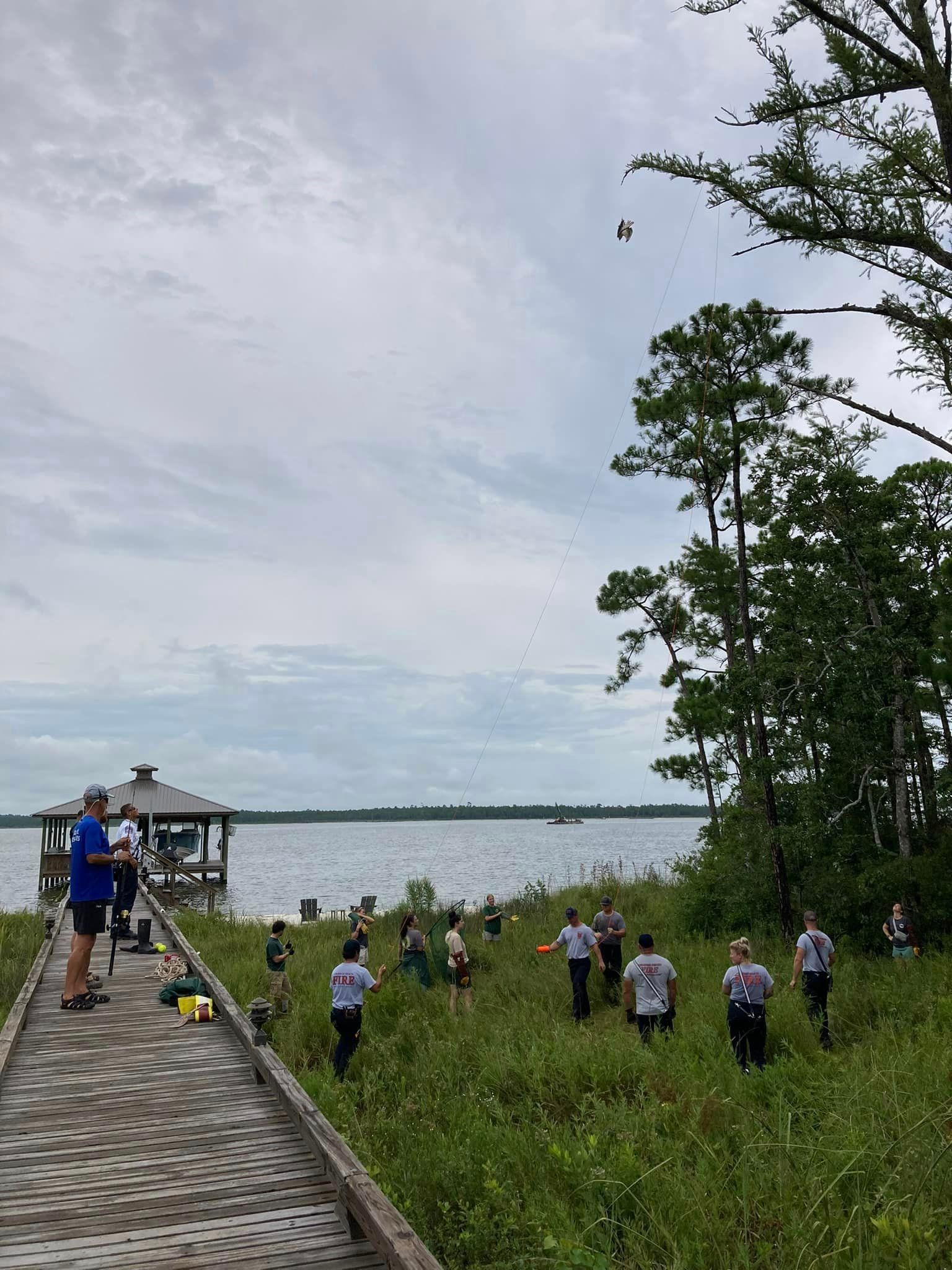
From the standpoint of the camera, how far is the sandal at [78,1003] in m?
10.1

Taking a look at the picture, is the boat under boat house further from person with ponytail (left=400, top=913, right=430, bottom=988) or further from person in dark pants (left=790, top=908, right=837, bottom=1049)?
person in dark pants (left=790, top=908, right=837, bottom=1049)

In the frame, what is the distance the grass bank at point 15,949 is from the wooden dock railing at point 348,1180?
557cm

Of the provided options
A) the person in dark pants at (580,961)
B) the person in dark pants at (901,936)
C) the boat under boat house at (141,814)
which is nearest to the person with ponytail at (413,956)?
the person in dark pants at (580,961)

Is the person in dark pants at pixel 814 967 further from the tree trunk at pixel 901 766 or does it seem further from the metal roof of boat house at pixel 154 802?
the metal roof of boat house at pixel 154 802

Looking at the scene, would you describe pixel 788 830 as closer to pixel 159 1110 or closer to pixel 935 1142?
pixel 935 1142

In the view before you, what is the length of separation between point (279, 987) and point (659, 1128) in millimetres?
7439

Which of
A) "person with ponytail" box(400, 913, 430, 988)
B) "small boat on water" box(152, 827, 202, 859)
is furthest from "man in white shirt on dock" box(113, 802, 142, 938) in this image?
"small boat on water" box(152, 827, 202, 859)

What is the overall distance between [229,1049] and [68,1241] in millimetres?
3986

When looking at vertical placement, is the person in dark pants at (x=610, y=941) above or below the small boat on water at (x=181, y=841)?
below

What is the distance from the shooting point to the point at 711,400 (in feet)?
57.7

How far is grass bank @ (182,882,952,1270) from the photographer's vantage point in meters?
5.45

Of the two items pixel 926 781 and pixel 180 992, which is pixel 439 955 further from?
pixel 926 781

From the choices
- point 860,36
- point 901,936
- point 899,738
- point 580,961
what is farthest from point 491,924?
point 860,36

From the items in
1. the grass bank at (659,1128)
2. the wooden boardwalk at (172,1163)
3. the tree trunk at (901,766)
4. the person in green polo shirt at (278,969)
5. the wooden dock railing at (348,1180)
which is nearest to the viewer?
the wooden dock railing at (348,1180)
